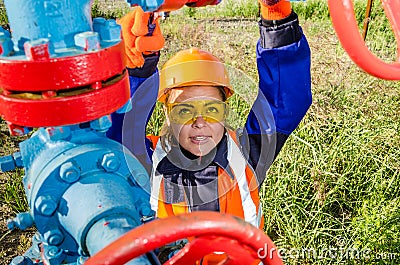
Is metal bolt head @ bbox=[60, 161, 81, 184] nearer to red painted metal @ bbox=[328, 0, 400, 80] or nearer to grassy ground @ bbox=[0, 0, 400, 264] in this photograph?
red painted metal @ bbox=[328, 0, 400, 80]

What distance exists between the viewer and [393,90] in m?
3.65

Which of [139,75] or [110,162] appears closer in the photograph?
[110,162]

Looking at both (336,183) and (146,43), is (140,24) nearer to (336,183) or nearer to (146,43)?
(146,43)

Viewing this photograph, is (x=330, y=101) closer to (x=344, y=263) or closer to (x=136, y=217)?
(x=344, y=263)

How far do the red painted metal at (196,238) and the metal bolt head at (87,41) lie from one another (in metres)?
0.28

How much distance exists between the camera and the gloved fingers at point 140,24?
1.22 meters

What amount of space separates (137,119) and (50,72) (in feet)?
2.68

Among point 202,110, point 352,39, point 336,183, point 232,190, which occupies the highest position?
point 352,39

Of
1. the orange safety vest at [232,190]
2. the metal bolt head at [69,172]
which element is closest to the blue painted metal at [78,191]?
the metal bolt head at [69,172]

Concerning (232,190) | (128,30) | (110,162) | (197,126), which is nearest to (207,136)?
(197,126)

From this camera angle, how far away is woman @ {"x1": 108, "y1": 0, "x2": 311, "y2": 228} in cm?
154

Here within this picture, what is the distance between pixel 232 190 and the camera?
1.68 metres

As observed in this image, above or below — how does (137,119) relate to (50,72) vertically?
below

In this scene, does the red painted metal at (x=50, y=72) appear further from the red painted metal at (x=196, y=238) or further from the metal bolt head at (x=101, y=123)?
the red painted metal at (x=196, y=238)
